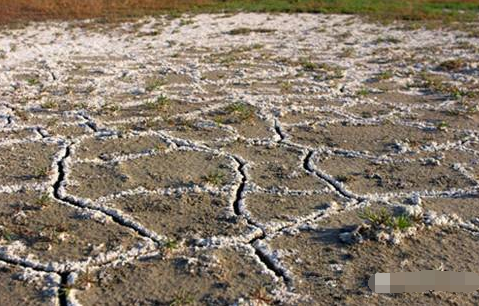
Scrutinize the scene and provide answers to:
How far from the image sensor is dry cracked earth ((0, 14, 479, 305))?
387 cm

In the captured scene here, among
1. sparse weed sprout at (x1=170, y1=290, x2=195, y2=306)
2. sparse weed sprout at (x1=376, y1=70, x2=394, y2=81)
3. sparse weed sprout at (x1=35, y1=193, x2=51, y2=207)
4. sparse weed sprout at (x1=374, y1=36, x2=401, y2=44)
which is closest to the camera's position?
sparse weed sprout at (x1=170, y1=290, x2=195, y2=306)

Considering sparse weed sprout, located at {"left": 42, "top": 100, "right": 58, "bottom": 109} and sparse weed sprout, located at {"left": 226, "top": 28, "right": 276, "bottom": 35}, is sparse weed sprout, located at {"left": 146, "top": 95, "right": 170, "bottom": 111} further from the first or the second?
sparse weed sprout, located at {"left": 226, "top": 28, "right": 276, "bottom": 35}

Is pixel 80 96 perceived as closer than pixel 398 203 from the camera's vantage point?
No

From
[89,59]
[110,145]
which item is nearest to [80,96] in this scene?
[110,145]

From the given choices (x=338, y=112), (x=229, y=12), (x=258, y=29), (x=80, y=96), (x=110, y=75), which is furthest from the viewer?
(x=229, y=12)

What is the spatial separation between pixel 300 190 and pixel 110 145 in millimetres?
2126

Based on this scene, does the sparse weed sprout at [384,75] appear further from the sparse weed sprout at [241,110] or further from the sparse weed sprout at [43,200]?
the sparse weed sprout at [43,200]

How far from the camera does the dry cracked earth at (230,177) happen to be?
3.87m

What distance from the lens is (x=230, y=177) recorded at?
544cm

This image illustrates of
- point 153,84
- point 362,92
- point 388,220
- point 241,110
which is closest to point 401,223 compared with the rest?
point 388,220

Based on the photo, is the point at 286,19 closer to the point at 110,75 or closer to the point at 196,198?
the point at 110,75

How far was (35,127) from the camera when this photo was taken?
22.6 feet

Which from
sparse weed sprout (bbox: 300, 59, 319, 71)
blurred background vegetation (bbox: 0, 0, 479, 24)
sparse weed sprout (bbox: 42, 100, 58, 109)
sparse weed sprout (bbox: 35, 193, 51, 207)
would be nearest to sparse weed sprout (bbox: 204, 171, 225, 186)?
sparse weed sprout (bbox: 35, 193, 51, 207)

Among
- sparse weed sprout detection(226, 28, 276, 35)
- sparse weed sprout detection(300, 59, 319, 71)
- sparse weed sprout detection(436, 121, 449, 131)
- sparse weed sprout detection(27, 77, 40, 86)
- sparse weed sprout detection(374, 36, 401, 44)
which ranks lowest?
sparse weed sprout detection(226, 28, 276, 35)
